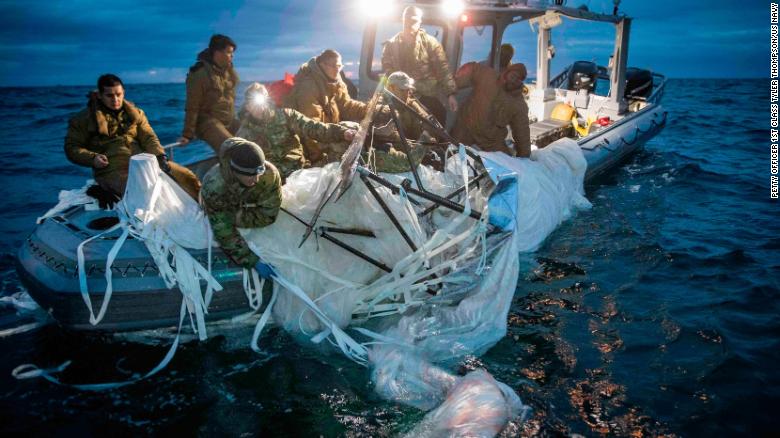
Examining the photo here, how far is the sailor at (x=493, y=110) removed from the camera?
629cm

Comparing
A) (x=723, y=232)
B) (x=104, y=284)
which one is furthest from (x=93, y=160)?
(x=723, y=232)

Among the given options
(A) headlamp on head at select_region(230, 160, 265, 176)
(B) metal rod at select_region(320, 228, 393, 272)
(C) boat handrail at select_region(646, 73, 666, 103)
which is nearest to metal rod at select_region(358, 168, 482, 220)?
(B) metal rod at select_region(320, 228, 393, 272)

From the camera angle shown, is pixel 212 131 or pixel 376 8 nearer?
pixel 212 131

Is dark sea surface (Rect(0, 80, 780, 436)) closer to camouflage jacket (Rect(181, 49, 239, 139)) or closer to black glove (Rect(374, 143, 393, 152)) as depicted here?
black glove (Rect(374, 143, 393, 152))

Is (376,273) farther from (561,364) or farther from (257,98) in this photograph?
(257,98)

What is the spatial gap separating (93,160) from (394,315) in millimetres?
3272

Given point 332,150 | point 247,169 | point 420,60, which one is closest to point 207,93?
point 332,150

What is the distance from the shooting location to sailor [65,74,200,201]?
4.43 metres

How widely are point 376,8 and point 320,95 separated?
258 centimetres

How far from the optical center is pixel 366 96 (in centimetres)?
745

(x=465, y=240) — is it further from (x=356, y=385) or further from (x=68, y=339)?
(x=68, y=339)

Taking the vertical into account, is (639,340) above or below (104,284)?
below

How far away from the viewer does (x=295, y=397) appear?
3.75m

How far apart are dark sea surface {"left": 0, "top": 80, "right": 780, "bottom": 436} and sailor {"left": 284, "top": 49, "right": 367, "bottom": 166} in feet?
7.27
